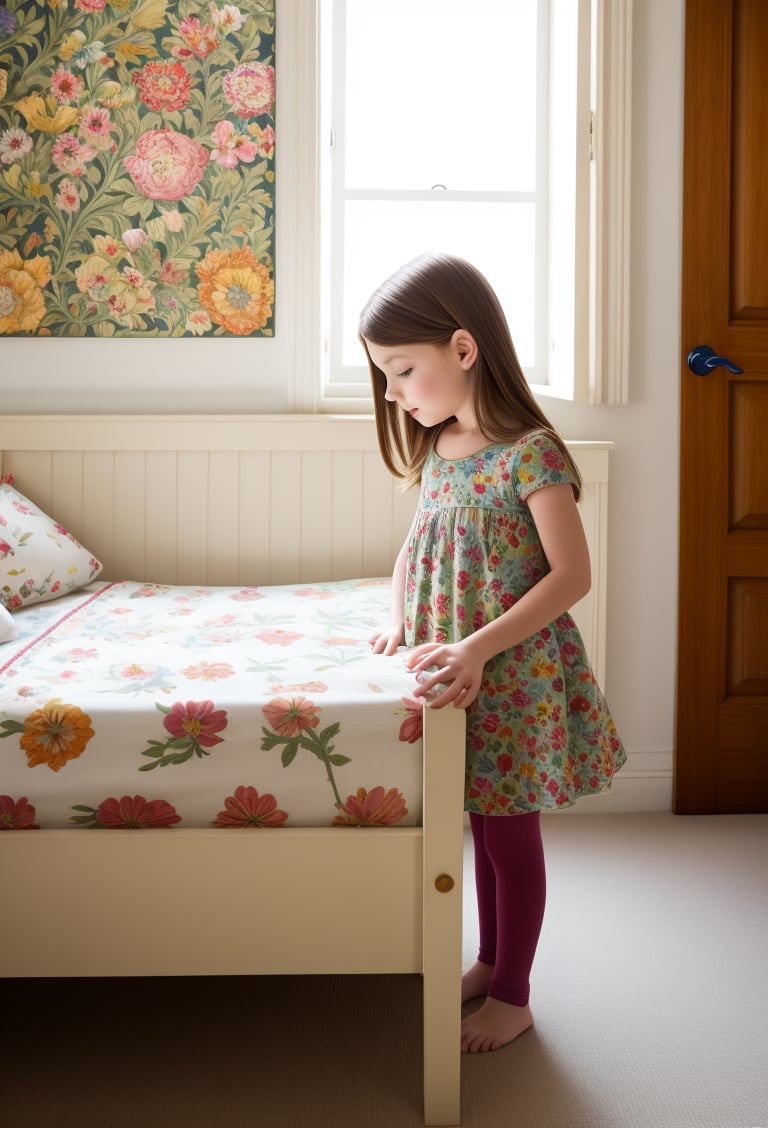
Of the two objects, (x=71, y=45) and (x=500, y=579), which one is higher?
(x=71, y=45)

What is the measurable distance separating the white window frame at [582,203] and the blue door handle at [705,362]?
15 cm

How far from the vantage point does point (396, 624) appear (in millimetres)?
1595

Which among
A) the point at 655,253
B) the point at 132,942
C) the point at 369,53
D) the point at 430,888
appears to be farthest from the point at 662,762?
the point at 369,53

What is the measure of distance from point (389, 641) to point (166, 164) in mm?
1342

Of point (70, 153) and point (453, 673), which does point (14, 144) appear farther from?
point (453, 673)

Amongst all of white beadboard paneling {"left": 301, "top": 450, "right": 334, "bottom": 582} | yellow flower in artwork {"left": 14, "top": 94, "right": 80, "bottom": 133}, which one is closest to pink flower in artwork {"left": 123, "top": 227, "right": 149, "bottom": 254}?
yellow flower in artwork {"left": 14, "top": 94, "right": 80, "bottom": 133}

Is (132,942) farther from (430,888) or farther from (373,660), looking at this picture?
(373,660)

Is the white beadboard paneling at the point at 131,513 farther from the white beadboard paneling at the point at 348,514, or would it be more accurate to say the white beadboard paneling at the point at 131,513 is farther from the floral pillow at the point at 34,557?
the white beadboard paneling at the point at 348,514

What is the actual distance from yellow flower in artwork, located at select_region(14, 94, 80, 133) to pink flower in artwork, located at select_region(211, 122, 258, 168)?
1.00ft

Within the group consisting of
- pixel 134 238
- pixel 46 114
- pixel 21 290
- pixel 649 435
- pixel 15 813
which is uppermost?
pixel 46 114

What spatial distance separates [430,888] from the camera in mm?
1264

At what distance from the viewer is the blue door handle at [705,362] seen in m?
2.37

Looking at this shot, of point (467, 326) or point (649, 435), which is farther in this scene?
point (649, 435)

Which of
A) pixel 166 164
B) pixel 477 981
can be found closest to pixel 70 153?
pixel 166 164
